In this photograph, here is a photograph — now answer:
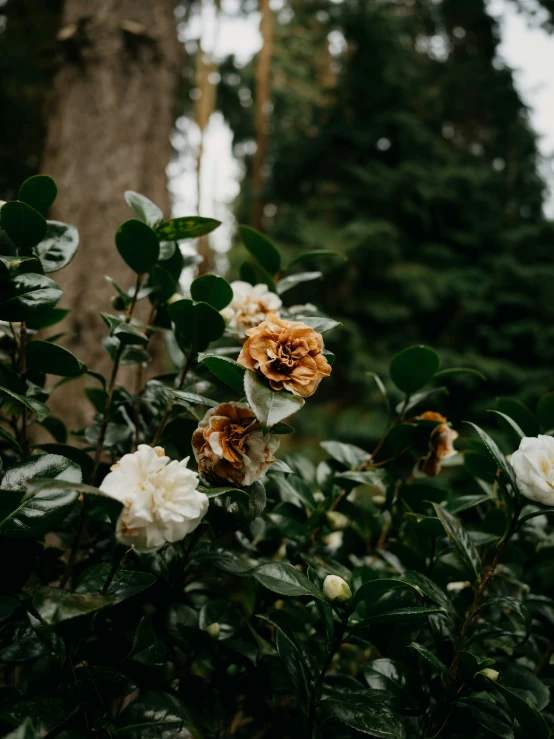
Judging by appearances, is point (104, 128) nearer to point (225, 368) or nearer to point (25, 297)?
point (25, 297)

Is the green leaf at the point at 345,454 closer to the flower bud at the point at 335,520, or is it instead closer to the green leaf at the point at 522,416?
the flower bud at the point at 335,520

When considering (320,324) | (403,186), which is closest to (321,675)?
(320,324)

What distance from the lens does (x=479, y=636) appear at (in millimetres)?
621

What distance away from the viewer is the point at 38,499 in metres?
0.53

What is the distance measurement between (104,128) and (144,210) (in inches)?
43.0

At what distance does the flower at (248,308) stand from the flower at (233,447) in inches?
8.2

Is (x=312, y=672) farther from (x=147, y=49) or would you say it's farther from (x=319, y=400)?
(x=319, y=400)

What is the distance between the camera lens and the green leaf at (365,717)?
533 millimetres

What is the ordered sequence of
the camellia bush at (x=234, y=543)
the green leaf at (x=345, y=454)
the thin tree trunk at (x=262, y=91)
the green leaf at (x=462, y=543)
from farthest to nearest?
the thin tree trunk at (x=262, y=91), the green leaf at (x=345, y=454), the green leaf at (x=462, y=543), the camellia bush at (x=234, y=543)

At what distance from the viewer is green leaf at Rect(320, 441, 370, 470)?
836 mm

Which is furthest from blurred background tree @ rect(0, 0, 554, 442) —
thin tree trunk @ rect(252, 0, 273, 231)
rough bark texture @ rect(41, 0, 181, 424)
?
rough bark texture @ rect(41, 0, 181, 424)

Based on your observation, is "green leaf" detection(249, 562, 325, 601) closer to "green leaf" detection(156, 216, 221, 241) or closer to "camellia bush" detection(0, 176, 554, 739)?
"camellia bush" detection(0, 176, 554, 739)

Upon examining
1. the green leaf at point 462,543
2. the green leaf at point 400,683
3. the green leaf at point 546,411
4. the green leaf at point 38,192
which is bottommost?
the green leaf at point 400,683

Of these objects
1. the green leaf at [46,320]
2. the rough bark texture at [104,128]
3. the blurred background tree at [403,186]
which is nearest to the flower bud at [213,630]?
the green leaf at [46,320]
